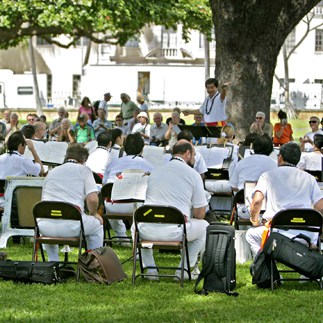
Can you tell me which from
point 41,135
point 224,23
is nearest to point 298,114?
point 224,23

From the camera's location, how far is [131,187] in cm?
1354

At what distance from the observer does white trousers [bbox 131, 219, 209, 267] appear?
1159cm

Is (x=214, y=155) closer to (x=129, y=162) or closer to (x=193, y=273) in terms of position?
(x=129, y=162)

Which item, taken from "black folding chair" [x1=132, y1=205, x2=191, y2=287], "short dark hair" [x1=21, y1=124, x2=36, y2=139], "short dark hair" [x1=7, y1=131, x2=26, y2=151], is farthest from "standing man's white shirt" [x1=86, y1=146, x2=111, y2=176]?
"black folding chair" [x1=132, y1=205, x2=191, y2=287]

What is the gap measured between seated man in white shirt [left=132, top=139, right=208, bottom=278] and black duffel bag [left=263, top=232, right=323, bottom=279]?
100cm

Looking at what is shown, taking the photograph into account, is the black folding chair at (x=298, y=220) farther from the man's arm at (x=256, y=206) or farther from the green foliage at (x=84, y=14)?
the green foliage at (x=84, y=14)

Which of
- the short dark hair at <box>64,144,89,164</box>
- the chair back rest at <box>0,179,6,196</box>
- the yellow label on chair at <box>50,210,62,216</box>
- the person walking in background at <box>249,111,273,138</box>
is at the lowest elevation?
the chair back rest at <box>0,179,6,196</box>

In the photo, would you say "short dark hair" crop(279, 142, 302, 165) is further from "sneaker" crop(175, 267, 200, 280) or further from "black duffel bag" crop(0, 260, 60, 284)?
"black duffel bag" crop(0, 260, 60, 284)

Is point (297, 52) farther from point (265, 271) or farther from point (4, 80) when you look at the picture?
point (265, 271)

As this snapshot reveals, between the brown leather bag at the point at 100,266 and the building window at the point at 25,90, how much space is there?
2202 inches

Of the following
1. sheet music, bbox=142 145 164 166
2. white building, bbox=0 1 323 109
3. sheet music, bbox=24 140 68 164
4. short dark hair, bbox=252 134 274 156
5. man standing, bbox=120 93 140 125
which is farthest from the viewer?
white building, bbox=0 1 323 109

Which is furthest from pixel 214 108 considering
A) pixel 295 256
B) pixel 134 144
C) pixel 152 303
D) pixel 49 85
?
pixel 49 85

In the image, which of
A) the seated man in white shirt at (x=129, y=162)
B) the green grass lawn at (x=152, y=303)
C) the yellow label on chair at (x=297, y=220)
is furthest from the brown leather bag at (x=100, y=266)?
the seated man in white shirt at (x=129, y=162)

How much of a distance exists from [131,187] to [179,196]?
6.18ft
